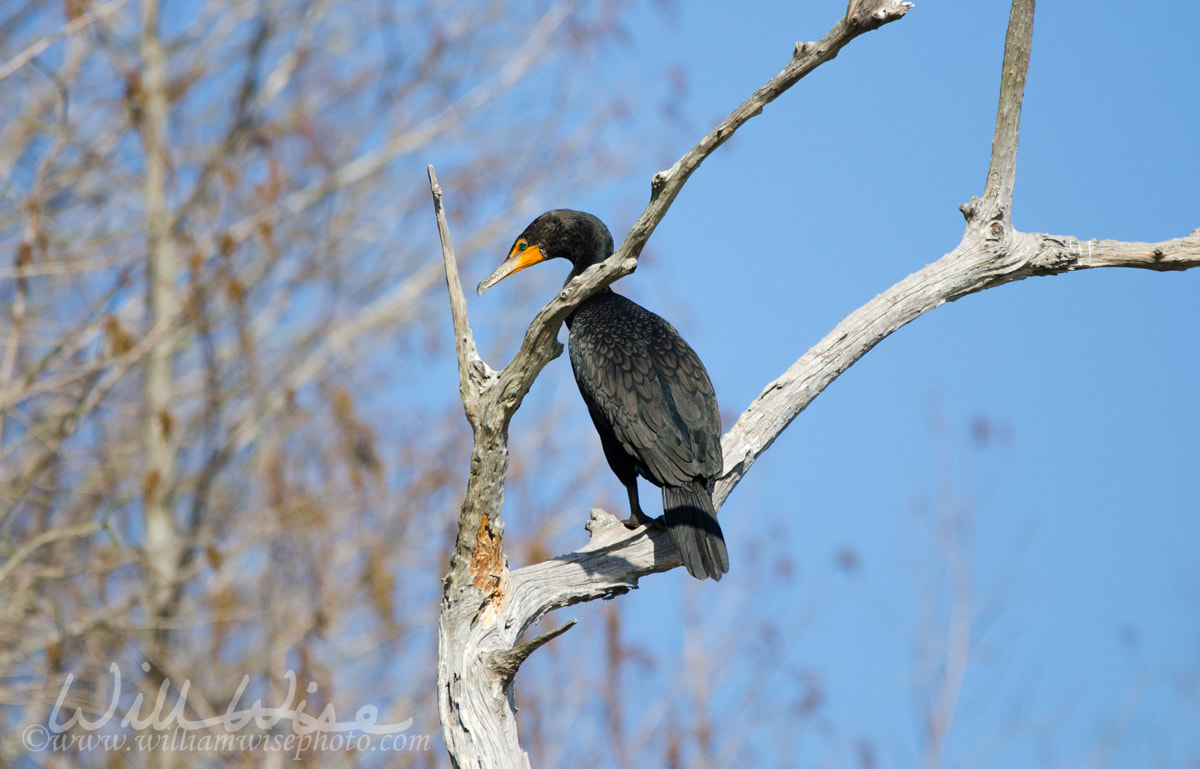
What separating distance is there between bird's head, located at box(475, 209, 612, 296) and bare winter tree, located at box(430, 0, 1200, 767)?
1020 millimetres

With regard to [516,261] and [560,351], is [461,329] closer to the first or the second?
[560,351]

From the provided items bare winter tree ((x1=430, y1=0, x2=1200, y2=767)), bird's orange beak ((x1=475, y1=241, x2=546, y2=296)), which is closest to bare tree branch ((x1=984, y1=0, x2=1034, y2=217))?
bare winter tree ((x1=430, y1=0, x2=1200, y2=767))

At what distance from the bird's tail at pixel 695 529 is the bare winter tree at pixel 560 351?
23 centimetres

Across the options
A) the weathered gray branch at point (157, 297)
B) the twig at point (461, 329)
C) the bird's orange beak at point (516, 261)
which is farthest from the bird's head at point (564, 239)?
the weathered gray branch at point (157, 297)

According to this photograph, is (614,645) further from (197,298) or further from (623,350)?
(197,298)

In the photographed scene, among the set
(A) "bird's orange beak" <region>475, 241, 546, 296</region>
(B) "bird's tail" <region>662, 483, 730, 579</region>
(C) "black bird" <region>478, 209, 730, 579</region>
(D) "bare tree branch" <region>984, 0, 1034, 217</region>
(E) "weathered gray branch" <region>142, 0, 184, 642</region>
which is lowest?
(B) "bird's tail" <region>662, 483, 730, 579</region>

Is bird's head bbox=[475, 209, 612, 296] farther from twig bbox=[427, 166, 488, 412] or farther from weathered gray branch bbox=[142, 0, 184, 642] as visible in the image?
weathered gray branch bbox=[142, 0, 184, 642]

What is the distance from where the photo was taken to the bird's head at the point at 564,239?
4.35m

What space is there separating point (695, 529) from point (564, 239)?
1.50 meters

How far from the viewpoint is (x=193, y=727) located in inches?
232

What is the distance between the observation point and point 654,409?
11.9 ft

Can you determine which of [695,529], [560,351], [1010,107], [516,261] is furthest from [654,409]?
[1010,107]

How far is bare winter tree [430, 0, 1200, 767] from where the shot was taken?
9.15 ft

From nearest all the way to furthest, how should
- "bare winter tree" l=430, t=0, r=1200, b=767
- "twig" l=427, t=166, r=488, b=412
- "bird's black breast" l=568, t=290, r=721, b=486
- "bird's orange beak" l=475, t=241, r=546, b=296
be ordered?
1. "bare winter tree" l=430, t=0, r=1200, b=767
2. "twig" l=427, t=166, r=488, b=412
3. "bird's black breast" l=568, t=290, r=721, b=486
4. "bird's orange beak" l=475, t=241, r=546, b=296
